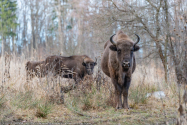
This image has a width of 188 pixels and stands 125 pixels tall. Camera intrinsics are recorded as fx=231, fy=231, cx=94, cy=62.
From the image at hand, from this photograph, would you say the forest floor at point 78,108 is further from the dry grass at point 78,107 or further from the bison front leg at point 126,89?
the bison front leg at point 126,89

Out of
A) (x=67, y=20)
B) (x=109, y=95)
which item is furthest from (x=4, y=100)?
(x=67, y=20)

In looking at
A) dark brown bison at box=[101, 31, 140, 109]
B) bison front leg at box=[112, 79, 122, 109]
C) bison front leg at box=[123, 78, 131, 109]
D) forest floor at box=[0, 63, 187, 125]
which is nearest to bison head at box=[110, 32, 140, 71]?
dark brown bison at box=[101, 31, 140, 109]

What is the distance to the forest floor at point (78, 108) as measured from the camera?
488 centimetres

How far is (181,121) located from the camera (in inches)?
116

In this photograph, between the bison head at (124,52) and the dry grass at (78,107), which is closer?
the dry grass at (78,107)

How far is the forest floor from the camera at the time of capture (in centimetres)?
488

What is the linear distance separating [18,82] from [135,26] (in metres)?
5.98

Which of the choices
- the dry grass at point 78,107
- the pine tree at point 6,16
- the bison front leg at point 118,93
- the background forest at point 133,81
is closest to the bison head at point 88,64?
the background forest at point 133,81

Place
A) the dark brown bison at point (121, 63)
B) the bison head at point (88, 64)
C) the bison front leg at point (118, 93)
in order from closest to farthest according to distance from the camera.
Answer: the dark brown bison at point (121, 63)
the bison front leg at point (118, 93)
the bison head at point (88, 64)

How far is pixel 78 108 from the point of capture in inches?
234

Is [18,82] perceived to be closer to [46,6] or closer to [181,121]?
[181,121]

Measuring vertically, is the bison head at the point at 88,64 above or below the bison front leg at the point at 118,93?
above

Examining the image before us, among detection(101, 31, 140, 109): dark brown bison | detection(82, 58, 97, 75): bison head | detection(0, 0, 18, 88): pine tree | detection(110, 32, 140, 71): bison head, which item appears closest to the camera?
detection(110, 32, 140, 71): bison head

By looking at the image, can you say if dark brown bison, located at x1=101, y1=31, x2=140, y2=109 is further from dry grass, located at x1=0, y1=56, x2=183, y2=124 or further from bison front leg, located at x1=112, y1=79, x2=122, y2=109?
dry grass, located at x1=0, y1=56, x2=183, y2=124
